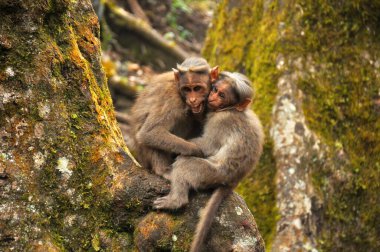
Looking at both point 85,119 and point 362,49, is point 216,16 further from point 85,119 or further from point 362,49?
point 85,119

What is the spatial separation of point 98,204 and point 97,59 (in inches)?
54.7

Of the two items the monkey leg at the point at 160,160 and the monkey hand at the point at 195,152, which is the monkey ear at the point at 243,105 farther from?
the monkey leg at the point at 160,160

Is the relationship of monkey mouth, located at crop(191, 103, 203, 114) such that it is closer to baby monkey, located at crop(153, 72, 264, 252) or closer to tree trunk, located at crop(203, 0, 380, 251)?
baby monkey, located at crop(153, 72, 264, 252)

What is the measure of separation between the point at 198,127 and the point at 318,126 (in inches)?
88.8

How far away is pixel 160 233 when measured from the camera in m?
4.82

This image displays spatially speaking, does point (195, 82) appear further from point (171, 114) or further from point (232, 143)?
point (232, 143)

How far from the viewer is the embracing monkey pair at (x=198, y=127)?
18.4ft

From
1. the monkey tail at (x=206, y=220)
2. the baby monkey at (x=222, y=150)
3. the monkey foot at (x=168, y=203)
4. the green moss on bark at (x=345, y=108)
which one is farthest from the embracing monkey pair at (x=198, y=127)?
the green moss on bark at (x=345, y=108)

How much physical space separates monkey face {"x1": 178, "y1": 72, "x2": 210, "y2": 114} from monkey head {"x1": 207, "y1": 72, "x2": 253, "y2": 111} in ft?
0.25

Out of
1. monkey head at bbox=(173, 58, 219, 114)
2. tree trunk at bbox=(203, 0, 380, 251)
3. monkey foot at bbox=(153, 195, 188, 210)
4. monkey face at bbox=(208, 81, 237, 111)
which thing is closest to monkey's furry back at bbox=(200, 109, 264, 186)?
monkey face at bbox=(208, 81, 237, 111)

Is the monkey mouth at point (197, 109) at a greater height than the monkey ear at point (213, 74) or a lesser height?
lesser

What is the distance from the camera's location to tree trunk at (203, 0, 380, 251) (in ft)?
25.4

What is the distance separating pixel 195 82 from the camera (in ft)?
20.3

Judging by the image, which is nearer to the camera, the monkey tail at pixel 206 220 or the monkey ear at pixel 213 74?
the monkey tail at pixel 206 220
